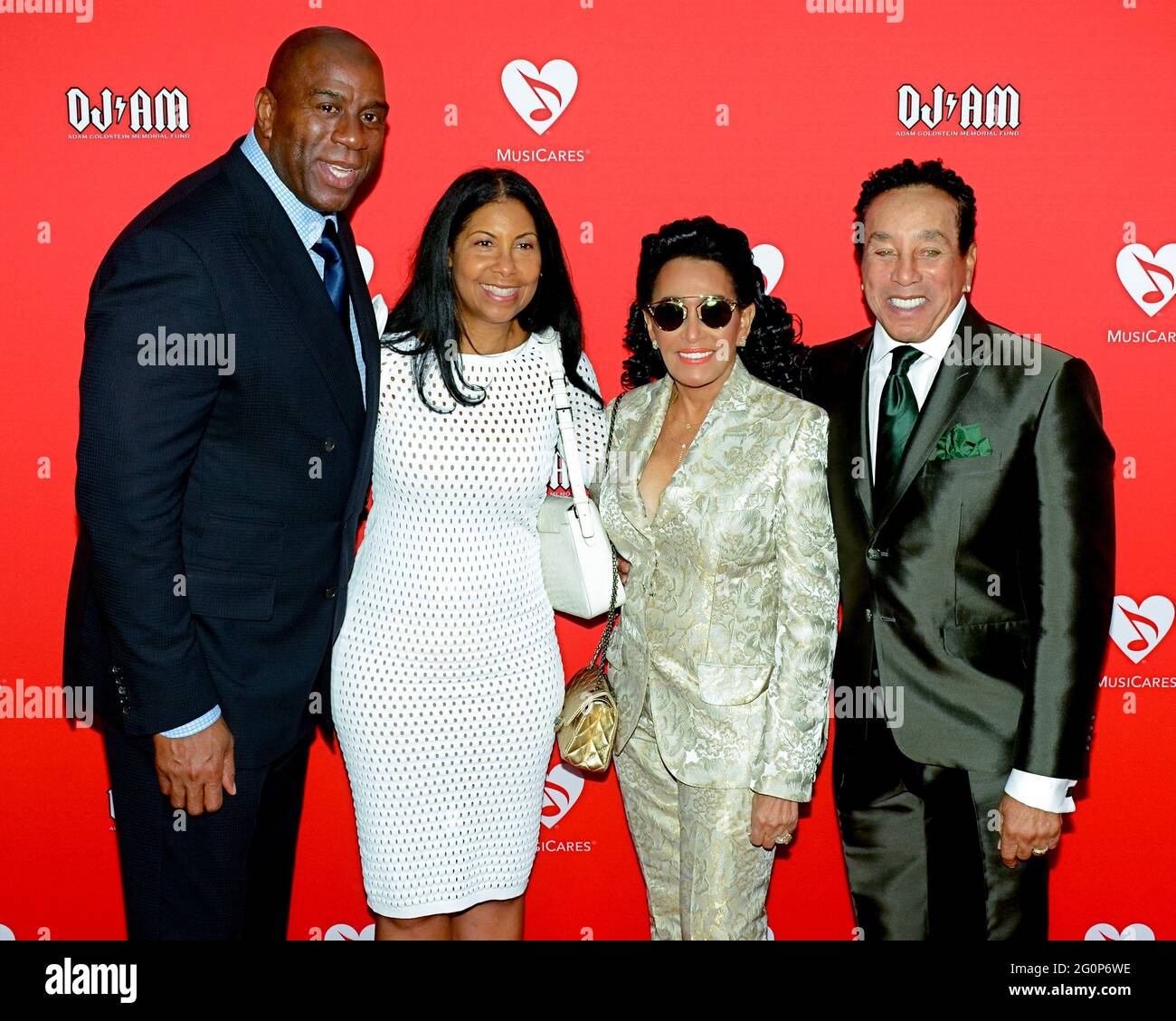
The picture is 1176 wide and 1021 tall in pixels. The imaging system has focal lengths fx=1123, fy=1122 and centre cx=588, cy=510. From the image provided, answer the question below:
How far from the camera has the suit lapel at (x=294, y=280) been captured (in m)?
2.44

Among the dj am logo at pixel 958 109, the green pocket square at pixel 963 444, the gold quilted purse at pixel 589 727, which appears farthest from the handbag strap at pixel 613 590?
the dj am logo at pixel 958 109

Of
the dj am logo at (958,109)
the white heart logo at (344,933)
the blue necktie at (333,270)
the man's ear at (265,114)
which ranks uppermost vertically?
the dj am logo at (958,109)

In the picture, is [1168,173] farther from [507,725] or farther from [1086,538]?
[507,725]

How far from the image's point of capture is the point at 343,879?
3631 millimetres

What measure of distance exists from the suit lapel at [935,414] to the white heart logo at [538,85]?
1.40 meters

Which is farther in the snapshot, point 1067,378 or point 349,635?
point 349,635

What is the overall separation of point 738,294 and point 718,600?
A: 72 cm

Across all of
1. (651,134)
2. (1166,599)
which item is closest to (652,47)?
(651,134)

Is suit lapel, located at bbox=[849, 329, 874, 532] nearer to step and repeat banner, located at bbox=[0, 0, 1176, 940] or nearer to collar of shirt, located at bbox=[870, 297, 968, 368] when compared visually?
collar of shirt, located at bbox=[870, 297, 968, 368]

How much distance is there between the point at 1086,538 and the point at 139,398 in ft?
6.58

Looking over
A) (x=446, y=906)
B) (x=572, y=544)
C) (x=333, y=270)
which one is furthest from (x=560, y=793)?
(x=333, y=270)

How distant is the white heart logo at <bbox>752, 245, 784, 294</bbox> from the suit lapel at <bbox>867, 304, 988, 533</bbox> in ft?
2.88

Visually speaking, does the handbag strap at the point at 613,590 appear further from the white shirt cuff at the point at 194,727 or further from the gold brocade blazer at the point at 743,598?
the white shirt cuff at the point at 194,727

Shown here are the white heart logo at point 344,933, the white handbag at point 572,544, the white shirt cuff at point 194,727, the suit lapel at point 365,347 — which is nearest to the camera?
the white shirt cuff at point 194,727
